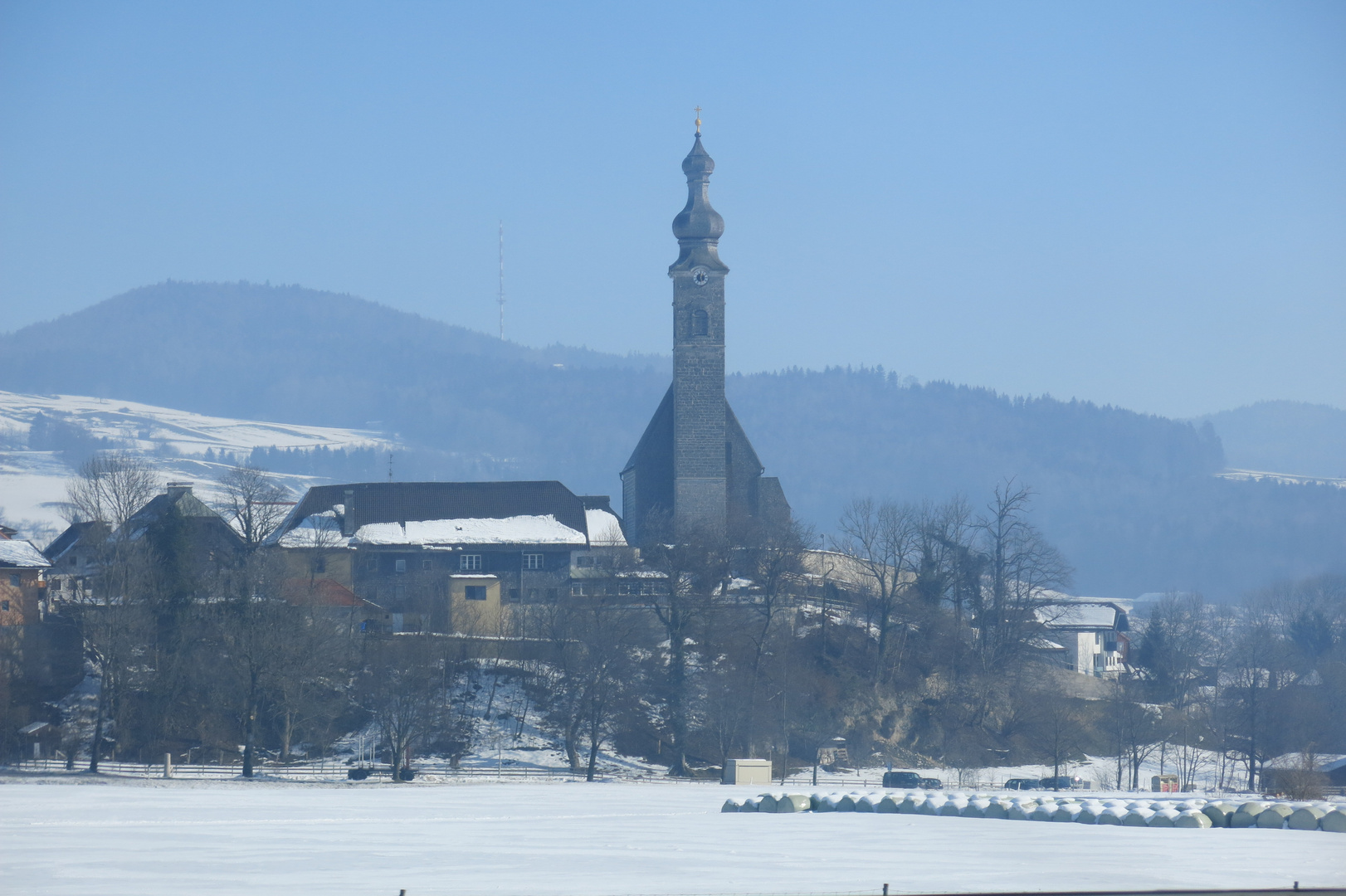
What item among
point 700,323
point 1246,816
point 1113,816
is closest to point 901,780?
point 1113,816

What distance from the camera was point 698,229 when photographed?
97.6 metres

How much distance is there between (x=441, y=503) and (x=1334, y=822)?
62267 millimetres

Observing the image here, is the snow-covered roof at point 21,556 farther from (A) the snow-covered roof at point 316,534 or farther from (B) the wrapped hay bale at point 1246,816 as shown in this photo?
(B) the wrapped hay bale at point 1246,816

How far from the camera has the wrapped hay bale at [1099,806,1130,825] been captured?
43312mm

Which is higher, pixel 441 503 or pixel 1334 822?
pixel 441 503

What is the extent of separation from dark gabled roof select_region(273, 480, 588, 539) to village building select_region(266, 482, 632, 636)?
72 millimetres

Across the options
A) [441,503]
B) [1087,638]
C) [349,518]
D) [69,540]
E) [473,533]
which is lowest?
[1087,638]

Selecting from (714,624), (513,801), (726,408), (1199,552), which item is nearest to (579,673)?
(714,624)

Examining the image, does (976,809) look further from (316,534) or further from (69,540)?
(69,540)

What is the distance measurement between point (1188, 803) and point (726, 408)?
56.9m

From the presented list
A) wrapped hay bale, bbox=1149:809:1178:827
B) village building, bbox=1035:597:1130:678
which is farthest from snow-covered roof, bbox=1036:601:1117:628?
wrapped hay bale, bbox=1149:809:1178:827

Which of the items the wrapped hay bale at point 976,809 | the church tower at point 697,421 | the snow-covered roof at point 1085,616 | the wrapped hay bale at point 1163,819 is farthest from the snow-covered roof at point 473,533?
the wrapped hay bale at point 1163,819

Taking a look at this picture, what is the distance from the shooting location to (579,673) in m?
72.6

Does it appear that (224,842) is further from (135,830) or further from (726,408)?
(726,408)
